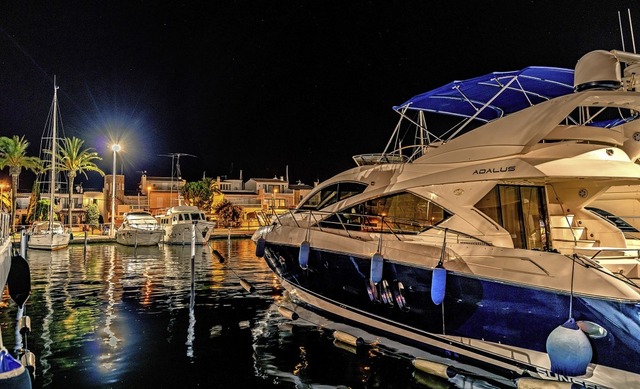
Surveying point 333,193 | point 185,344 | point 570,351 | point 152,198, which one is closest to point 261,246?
point 333,193

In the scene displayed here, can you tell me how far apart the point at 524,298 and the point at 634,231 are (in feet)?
18.0

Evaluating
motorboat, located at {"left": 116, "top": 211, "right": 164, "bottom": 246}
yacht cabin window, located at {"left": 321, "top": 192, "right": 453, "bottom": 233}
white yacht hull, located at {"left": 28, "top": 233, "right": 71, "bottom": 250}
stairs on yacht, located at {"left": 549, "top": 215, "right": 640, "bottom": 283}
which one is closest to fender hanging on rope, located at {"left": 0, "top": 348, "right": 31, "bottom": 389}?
yacht cabin window, located at {"left": 321, "top": 192, "right": 453, "bottom": 233}

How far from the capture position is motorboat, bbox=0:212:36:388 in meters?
4.38

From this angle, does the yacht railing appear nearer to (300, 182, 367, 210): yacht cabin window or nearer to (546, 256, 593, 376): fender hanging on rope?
(300, 182, 367, 210): yacht cabin window

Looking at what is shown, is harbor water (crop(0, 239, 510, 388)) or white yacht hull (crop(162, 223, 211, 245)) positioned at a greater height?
white yacht hull (crop(162, 223, 211, 245))

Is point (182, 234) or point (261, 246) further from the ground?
point (261, 246)

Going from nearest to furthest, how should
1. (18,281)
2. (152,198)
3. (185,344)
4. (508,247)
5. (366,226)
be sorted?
(508,247) → (18,281) → (185,344) → (366,226) → (152,198)

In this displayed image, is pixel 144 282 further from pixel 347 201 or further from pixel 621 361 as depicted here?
pixel 621 361

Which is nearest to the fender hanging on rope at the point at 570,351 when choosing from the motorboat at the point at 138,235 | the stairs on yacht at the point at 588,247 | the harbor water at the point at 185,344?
the harbor water at the point at 185,344

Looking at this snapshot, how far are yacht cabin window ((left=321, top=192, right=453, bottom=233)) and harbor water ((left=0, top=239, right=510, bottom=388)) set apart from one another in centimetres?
266

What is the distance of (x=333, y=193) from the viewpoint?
13.5 metres

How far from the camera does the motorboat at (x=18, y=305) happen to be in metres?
4.38

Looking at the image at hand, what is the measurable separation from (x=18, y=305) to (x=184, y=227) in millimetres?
30793

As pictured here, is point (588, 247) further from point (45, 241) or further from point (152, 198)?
point (152, 198)
